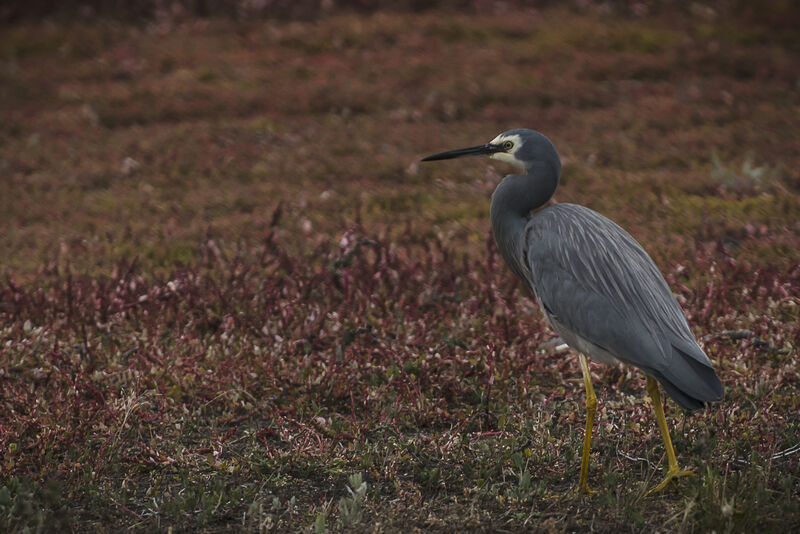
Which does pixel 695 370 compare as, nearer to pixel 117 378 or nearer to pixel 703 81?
pixel 117 378

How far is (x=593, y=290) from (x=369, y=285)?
107 inches

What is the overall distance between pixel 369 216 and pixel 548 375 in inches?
150

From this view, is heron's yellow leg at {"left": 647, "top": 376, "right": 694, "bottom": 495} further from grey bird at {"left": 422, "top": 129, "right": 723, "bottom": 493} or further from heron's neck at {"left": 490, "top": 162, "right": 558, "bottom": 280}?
heron's neck at {"left": 490, "top": 162, "right": 558, "bottom": 280}

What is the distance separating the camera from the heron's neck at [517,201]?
514 cm

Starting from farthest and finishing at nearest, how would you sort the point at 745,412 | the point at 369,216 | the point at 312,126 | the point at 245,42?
the point at 245,42
the point at 312,126
the point at 369,216
the point at 745,412

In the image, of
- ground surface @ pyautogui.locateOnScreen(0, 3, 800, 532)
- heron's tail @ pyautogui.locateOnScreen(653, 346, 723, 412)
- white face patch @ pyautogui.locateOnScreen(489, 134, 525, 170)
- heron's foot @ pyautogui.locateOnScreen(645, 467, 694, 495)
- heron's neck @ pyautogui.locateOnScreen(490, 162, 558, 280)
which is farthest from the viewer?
white face patch @ pyautogui.locateOnScreen(489, 134, 525, 170)

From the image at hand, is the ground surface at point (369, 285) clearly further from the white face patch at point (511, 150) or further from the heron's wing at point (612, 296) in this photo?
the white face patch at point (511, 150)

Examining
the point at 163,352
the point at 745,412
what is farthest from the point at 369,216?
the point at 745,412

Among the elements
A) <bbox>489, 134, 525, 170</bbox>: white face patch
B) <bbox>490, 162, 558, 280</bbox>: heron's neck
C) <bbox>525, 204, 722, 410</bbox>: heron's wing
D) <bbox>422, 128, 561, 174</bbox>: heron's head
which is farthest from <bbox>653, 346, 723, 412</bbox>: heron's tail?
<bbox>489, 134, 525, 170</bbox>: white face patch

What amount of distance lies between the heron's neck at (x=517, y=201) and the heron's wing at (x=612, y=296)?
5.0 inches

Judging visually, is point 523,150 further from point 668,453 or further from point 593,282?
point 668,453

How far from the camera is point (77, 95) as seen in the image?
13719 mm

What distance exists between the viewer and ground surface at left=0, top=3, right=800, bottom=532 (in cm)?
452

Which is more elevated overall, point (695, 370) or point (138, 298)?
point (695, 370)
